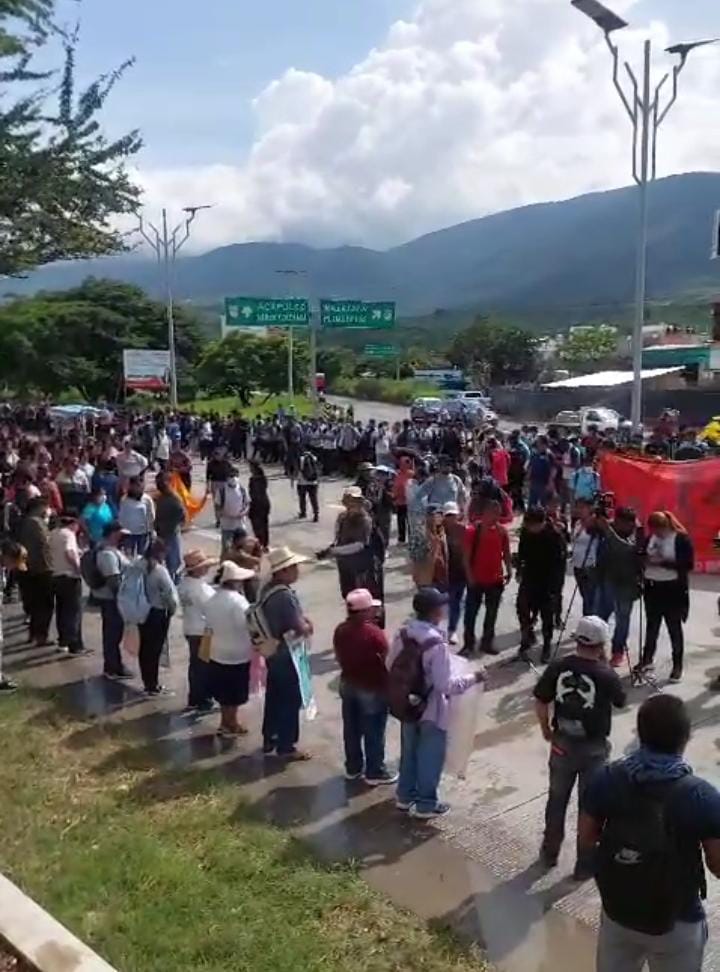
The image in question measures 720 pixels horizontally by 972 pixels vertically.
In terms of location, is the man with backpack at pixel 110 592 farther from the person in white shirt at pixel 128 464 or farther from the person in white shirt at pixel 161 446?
the person in white shirt at pixel 161 446

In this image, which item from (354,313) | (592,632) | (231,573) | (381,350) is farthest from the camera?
(381,350)

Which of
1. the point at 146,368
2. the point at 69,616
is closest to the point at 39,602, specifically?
the point at 69,616

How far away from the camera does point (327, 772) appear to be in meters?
7.08

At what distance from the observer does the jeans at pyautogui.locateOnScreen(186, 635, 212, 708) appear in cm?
817

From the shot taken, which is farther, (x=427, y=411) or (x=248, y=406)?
(x=248, y=406)

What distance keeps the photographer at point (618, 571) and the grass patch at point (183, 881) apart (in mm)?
3791

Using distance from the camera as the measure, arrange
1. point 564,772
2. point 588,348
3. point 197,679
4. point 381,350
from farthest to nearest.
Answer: point 588,348, point 381,350, point 197,679, point 564,772

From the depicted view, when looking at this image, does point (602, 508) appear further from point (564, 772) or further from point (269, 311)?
point (269, 311)

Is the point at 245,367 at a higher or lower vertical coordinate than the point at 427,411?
higher

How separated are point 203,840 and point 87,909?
972mm

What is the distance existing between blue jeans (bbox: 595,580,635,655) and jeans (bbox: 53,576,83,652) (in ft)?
16.1

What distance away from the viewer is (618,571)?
28.6 ft

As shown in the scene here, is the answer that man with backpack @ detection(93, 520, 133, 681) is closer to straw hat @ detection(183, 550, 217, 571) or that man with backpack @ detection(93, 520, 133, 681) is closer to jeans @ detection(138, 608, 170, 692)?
jeans @ detection(138, 608, 170, 692)

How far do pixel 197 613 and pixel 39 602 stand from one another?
8.93 feet
